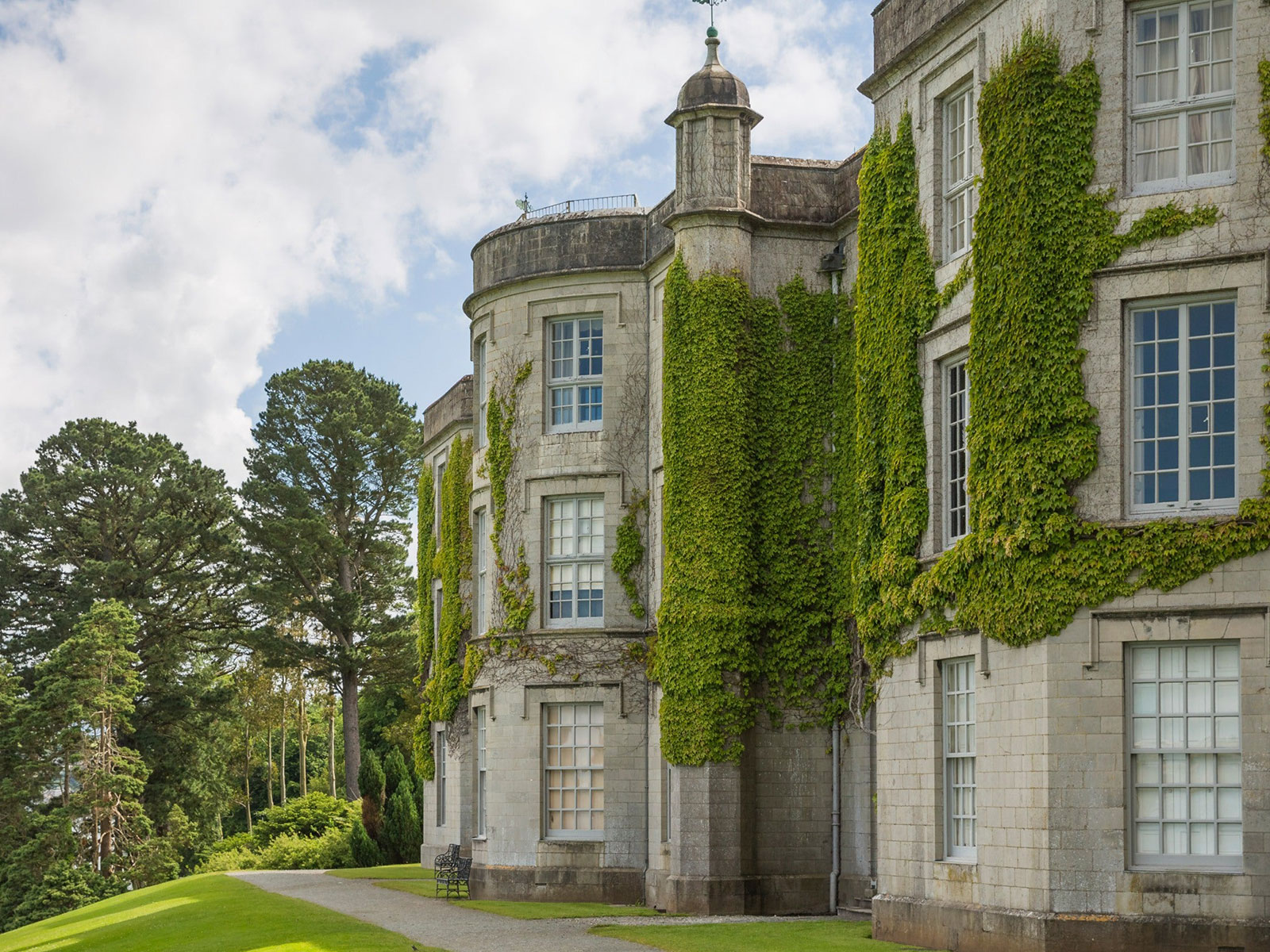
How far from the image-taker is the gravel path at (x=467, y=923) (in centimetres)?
1942

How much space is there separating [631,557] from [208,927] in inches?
366

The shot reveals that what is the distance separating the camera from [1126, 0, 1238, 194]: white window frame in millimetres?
16375

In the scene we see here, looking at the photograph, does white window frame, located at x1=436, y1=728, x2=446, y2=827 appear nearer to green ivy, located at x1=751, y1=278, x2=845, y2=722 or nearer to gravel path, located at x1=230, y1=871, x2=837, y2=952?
gravel path, located at x1=230, y1=871, x2=837, y2=952

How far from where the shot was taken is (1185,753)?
1573 centimetres

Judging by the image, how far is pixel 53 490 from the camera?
53.9 m

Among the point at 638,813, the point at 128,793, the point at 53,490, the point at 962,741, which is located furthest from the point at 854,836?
the point at 53,490

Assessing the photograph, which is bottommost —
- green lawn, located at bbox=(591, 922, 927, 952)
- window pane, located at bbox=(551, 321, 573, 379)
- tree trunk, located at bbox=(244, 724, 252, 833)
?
tree trunk, located at bbox=(244, 724, 252, 833)

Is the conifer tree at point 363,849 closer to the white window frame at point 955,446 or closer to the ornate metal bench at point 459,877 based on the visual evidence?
the ornate metal bench at point 459,877

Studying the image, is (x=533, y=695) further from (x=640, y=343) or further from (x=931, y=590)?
(x=931, y=590)

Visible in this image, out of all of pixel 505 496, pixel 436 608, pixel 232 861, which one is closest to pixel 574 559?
pixel 505 496

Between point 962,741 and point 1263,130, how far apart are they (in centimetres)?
767

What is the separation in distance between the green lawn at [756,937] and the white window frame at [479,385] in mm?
12279

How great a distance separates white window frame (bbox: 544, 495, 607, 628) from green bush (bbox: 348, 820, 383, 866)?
1905 centimetres

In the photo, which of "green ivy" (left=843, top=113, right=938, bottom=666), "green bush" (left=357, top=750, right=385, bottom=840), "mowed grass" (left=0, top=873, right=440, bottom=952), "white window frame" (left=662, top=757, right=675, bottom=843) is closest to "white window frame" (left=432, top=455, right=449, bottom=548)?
"mowed grass" (left=0, top=873, right=440, bottom=952)
